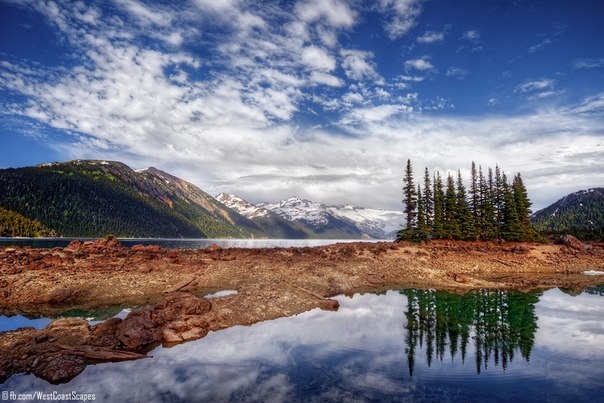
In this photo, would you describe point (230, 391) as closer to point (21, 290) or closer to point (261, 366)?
point (261, 366)

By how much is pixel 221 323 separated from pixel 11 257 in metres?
29.8

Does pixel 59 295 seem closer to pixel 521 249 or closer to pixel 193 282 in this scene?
pixel 193 282

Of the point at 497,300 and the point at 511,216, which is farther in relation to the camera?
the point at 511,216

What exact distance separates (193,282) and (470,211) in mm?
71056

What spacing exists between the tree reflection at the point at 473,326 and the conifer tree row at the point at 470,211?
4183 cm

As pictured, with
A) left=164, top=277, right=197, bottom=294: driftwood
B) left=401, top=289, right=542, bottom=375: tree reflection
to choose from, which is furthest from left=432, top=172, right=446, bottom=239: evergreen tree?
left=164, top=277, right=197, bottom=294: driftwood

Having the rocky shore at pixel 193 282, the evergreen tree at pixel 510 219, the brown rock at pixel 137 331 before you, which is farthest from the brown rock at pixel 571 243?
the brown rock at pixel 137 331

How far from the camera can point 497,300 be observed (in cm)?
3222

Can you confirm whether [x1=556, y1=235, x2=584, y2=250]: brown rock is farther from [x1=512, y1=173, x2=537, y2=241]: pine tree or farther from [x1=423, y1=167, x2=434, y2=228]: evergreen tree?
[x1=423, y1=167, x2=434, y2=228]: evergreen tree

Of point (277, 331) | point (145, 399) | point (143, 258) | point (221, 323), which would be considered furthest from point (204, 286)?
point (145, 399)

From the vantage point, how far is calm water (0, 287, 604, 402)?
1259 centimetres

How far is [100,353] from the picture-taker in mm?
15641

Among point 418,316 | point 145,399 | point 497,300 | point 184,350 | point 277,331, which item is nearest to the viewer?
point 145,399

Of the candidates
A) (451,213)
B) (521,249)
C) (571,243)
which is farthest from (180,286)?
(571,243)
